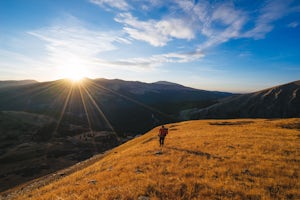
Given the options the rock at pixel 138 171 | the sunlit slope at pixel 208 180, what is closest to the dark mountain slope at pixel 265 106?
the sunlit slope at pixel 208 180

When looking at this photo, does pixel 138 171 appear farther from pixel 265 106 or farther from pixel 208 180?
pixel 265 106

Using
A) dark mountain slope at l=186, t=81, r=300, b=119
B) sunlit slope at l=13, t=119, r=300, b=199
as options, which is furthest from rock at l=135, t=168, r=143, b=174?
dark mountain slope at l=186, t=81, r=300, b=119

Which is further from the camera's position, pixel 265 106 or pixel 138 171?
pixel 265 106

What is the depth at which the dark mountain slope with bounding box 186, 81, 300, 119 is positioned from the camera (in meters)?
157

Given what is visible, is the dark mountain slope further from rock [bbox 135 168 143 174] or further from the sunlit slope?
rock [bbox 135 168 143 174]

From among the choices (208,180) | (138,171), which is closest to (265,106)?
(138,171)

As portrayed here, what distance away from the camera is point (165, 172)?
12.1 metres

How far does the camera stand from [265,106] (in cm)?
16725

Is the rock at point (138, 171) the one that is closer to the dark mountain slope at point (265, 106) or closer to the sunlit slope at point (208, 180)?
the sunlit slope at point (208, 180)

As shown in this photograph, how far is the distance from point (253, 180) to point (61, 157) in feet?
270

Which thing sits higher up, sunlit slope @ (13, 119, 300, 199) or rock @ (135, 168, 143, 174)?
sunlit slope @ (13, 119, 300, 199)

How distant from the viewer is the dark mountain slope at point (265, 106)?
Result: 516 ft

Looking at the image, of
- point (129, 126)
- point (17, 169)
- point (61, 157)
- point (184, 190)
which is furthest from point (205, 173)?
point (129, 126)

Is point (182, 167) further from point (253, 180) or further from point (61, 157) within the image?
point (61, 157)
